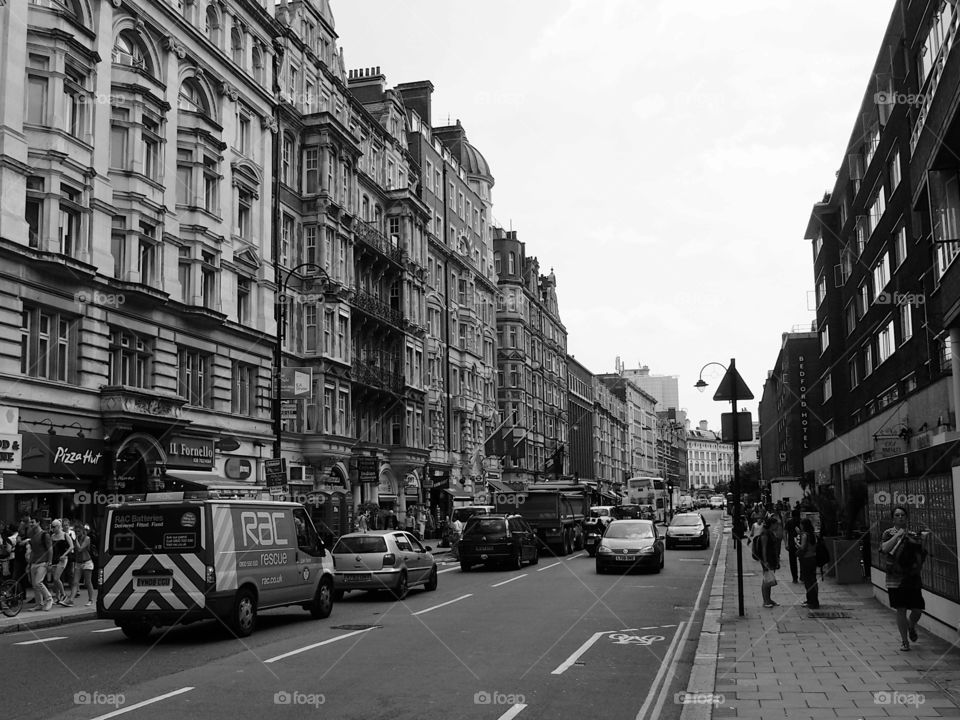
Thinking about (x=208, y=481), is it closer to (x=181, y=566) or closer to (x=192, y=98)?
(x=192, y=98)

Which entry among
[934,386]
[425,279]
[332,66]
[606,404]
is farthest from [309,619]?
[606,404]

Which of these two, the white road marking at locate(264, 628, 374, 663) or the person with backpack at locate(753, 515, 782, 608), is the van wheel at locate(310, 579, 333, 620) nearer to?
the white road marking at locate(264, 628, 374, 663)

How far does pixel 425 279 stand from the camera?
55.8 m

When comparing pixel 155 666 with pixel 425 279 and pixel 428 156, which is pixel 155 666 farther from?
pixel 428 156

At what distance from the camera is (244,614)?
15031mm

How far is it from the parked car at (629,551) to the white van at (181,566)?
14.0 m

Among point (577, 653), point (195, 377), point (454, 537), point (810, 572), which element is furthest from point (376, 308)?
point (577, 653)

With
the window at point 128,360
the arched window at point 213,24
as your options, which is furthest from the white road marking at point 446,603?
the arched window at point 213,24

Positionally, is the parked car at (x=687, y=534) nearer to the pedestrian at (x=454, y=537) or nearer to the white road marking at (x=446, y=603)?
the pedestrian at (x=454, y=537)

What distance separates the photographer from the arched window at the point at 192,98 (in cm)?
3219

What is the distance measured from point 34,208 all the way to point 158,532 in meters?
13.7

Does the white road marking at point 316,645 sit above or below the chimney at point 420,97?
below

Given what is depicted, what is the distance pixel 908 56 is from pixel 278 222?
23492mm

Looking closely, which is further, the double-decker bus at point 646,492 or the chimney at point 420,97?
the double-decker bus at point 646,492
